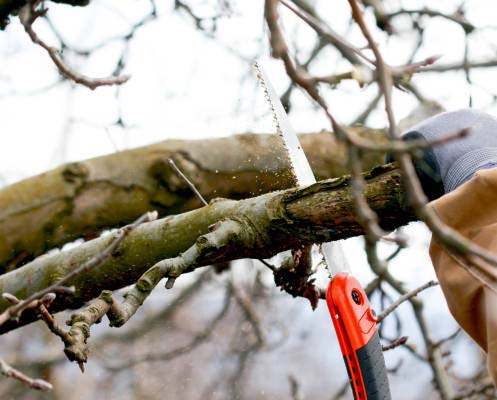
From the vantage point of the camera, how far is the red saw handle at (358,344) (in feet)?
3.89

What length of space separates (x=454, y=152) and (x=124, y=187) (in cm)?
117

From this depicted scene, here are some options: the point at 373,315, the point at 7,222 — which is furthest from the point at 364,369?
the point at 7,222

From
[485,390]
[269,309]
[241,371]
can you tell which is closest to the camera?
[485,390]

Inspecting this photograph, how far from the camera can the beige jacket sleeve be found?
0.81 m

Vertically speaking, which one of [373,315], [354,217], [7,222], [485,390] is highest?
[7,222]

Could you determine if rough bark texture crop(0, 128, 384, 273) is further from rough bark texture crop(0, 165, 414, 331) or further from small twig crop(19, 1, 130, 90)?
small twig crop(19, 1, 130, 90)

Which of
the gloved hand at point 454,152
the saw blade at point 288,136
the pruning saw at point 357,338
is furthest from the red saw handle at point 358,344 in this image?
the saw blade at point 288,136

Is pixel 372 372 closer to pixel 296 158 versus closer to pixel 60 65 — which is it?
pixel 296 158

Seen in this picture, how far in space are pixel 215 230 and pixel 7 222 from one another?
956 mm

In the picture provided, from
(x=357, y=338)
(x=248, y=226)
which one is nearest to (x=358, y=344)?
(x=357, y=338)

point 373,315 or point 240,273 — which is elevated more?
point 240,273

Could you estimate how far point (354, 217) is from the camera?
1.06 metres

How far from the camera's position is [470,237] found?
33.5 inches

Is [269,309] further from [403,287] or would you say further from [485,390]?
[485,390]
